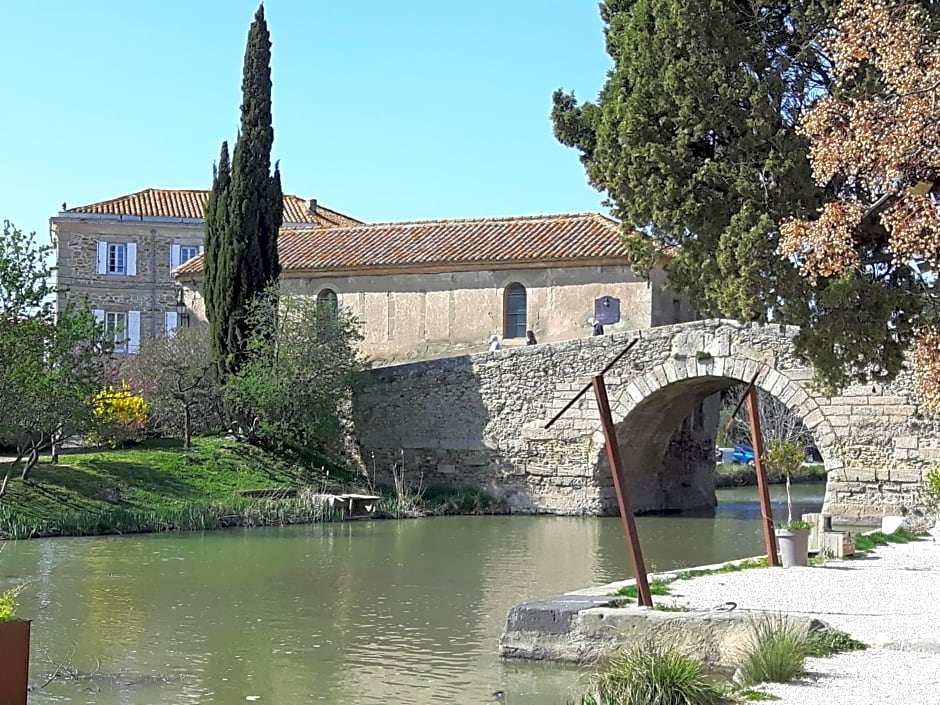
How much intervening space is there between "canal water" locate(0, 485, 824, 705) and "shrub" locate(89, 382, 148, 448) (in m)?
2.14

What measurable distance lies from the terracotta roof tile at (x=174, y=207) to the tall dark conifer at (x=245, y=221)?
59.2ft

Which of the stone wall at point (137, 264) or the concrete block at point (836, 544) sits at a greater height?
the stone wall at point (137, 264)

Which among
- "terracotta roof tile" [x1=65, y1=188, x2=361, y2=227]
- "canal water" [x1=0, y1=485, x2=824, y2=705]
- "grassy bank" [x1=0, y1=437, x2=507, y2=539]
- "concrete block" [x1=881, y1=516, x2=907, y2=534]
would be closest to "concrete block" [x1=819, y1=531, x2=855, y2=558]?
A: "canal water" [x1=0, y1=485, x2=824, y2=705]

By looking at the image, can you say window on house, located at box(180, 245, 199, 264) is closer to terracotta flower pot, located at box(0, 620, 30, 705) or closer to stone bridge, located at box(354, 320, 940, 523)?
stone bridge, located at box(354, 320, 940, 523)

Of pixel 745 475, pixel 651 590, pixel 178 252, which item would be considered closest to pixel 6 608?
pixel 651 590

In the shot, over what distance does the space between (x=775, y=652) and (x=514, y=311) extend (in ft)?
72.6

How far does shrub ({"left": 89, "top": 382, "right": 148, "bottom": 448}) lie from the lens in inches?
820

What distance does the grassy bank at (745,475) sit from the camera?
38.8 meters

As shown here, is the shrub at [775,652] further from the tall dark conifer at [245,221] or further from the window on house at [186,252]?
the window on house at [186,252]

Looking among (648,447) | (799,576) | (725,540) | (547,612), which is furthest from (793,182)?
(648,447)

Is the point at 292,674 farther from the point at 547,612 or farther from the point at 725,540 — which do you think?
the point at 725,540

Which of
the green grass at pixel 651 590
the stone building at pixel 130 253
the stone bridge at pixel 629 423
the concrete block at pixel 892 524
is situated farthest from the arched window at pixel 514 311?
the green grass at pixel 651 590

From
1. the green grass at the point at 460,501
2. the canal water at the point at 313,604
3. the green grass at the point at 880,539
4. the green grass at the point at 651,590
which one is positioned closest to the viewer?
the canal water at the point at 313,604

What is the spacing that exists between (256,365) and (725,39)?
1499cm
